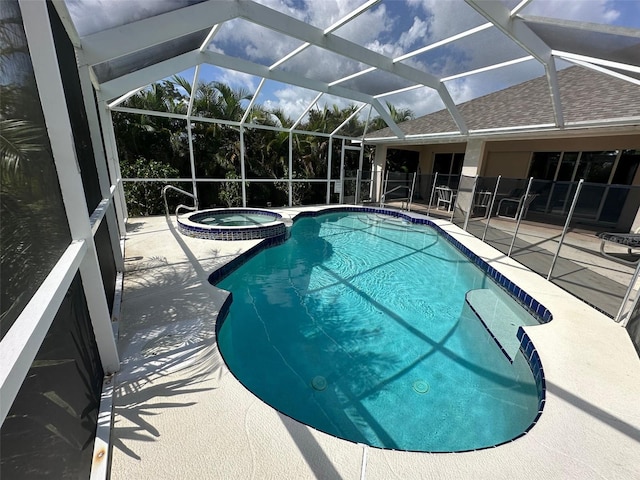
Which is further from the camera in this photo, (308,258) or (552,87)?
(308,258)

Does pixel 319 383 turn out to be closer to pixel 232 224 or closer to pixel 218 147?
pixel 232 224

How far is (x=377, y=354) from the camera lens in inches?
142

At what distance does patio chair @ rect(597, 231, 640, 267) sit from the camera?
16.6ft

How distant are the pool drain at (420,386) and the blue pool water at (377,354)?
0.04ft

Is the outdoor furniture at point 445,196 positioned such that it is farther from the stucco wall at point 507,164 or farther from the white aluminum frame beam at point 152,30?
the white aluminum frame beam at point 152,30

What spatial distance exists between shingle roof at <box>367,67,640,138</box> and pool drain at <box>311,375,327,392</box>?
341 inches

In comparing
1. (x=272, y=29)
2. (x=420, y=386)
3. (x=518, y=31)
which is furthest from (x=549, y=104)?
(x=420, y=386)

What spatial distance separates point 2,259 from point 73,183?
3.35ft

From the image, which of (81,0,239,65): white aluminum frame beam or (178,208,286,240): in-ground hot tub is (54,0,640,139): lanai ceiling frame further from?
(178,208,286,240): in-ground hot tub

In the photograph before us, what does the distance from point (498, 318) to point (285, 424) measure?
12.4ft

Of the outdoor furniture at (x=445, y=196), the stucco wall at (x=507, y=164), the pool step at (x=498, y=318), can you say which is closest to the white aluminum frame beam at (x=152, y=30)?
the pool step at (x=498, y=318)

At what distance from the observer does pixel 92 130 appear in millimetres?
3686

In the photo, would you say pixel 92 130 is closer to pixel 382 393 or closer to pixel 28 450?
pixel 28 450

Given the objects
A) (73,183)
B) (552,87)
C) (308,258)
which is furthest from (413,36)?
(73,183)
